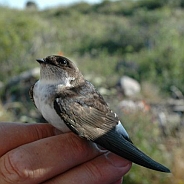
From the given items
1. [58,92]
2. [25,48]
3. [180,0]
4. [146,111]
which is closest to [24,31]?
[25,48]

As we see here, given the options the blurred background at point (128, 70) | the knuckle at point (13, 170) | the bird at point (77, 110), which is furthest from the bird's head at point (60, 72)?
the blurred background at point (128, 70)

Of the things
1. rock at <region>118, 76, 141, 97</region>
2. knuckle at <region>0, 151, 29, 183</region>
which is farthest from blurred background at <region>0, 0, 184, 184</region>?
knuckle at <region>0, 151, 29, 183</region>

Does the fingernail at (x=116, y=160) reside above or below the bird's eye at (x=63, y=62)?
below

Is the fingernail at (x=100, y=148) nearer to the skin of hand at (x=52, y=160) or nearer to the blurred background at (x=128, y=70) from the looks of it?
the skin of hand at (x=52, y=160)

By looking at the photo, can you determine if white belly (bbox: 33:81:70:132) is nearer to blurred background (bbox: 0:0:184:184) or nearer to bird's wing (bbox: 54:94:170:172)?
bird's wing (bbox: 54:94:170:172)

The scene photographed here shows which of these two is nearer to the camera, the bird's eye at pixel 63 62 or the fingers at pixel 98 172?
the fingers at pixel 98 172

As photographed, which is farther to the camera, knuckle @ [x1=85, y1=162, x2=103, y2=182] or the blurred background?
the blurred background

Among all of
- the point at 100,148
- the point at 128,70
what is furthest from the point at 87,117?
the point at 128,70
